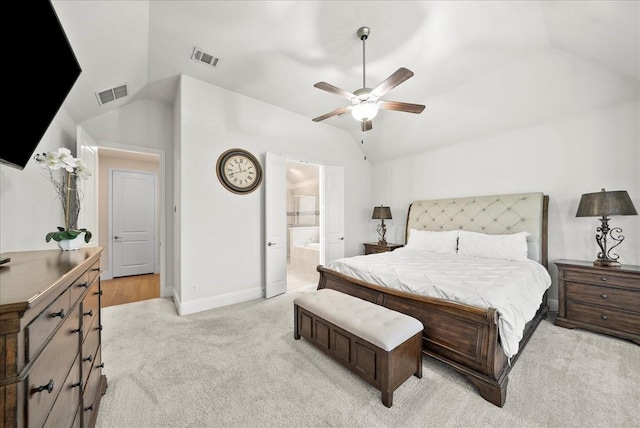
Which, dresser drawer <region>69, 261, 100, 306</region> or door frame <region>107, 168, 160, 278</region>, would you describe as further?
door frame <region>107, 168, 160, 278</region>

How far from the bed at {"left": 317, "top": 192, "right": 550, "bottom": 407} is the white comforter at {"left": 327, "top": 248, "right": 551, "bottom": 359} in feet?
0.07

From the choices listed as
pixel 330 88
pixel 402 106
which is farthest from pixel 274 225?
pixel 402 106

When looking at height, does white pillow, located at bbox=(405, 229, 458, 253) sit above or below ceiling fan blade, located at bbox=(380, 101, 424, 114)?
below

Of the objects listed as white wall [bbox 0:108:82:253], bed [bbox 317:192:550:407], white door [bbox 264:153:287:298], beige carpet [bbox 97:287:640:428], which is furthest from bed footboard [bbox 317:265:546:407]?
white wall [bbox 0:108:82:253]

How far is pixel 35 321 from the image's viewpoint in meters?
0.74

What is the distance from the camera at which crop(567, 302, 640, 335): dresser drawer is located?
2.48m

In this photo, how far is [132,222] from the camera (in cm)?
537

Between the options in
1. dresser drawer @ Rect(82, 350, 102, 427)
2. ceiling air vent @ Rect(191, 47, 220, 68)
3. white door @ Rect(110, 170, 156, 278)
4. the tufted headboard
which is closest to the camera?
dresser drawer @ Rect(82, 350, 102, 427)

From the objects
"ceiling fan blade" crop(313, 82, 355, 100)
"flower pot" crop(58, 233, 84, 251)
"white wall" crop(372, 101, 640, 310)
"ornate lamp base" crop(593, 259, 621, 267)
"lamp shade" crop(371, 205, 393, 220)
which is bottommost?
"ornate lamp base" crop(593, 259, 621, 267)

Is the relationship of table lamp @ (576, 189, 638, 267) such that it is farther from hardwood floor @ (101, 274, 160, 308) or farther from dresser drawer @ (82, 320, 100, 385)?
hardwood floor @ (101, 274, 160, 308)

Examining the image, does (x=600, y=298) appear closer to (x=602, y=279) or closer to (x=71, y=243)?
(x=602, y=279)

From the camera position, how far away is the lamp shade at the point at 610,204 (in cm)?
259

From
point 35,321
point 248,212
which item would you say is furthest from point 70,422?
point 248,212

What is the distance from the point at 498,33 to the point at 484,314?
270 cm
